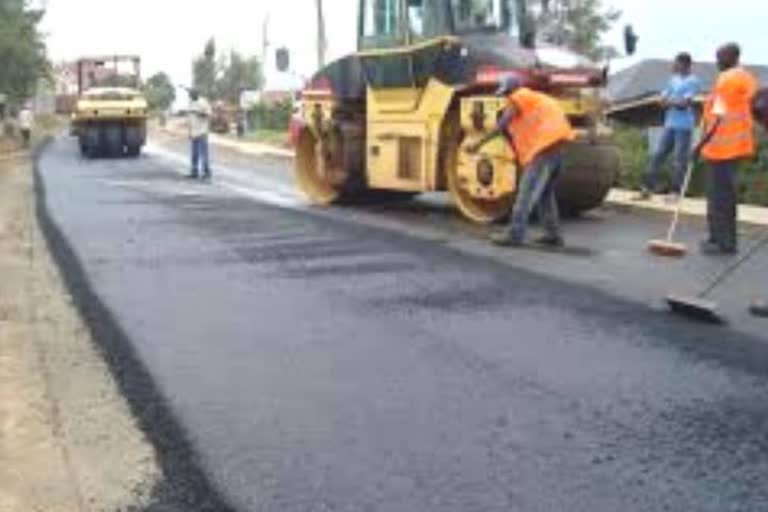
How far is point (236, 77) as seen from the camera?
94.4m

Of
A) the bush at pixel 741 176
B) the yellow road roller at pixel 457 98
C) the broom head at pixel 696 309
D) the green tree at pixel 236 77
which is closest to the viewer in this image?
the broom head at pixel 696 309

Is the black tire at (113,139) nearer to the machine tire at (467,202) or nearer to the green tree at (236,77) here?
the machine tire at (467,202)

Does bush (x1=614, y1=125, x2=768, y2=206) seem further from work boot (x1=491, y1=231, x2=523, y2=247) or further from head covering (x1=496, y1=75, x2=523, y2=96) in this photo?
work boot (x1=491, y1=231, x2=523, y2=247)

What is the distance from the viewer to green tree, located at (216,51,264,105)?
307 feet

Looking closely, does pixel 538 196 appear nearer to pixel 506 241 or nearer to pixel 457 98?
pixel 506 241

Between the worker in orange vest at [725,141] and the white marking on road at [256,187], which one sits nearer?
the worker in orange vest at [725,141]

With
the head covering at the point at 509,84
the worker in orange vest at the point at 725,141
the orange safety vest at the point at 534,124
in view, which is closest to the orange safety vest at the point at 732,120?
the worker in orange vest at the point at 725,141

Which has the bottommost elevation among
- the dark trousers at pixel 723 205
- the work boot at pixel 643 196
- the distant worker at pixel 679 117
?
the work boot at pixel 643 196

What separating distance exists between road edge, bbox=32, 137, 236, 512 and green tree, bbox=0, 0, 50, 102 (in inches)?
1220

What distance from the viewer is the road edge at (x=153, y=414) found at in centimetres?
579

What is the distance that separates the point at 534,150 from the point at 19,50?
32.1 m

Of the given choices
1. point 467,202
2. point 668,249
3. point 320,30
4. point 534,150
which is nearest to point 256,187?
point 467,202

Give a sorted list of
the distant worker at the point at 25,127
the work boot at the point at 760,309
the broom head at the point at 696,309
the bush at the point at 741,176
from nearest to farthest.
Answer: the broom head at the point at 696,309, the work boot at the point at 760,309, the bush at the point at 741,176, the distant worker at the point at 25,127

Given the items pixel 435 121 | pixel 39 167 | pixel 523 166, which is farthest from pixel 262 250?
pixel 39 167
